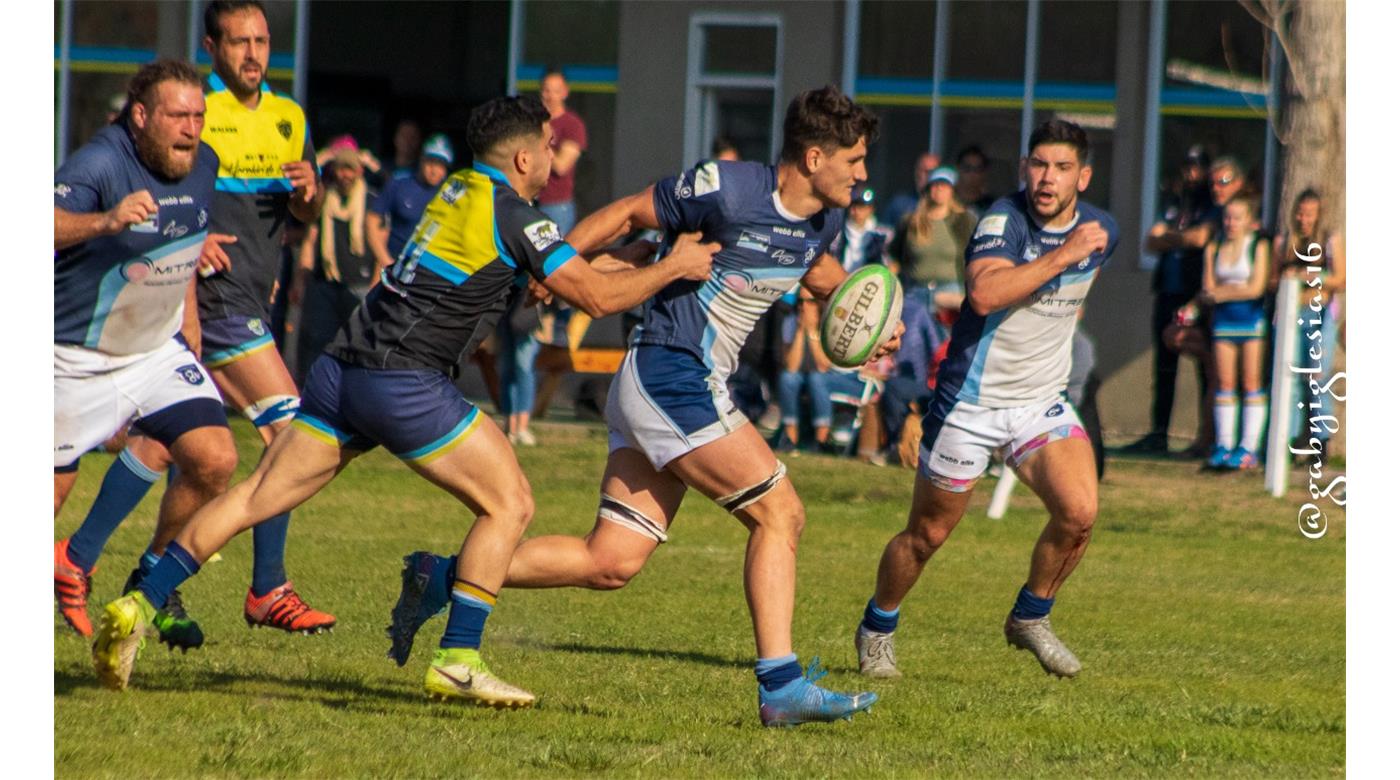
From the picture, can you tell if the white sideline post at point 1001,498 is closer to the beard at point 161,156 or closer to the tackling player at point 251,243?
the tackling player at point 251,243

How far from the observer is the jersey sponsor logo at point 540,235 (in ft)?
20.9

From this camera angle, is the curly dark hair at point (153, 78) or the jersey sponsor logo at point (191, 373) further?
the jersey sponsor logo at point (191, 373)

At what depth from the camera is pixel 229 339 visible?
324 inches

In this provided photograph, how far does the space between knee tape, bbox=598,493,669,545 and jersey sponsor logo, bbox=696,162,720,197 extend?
1.11 metres

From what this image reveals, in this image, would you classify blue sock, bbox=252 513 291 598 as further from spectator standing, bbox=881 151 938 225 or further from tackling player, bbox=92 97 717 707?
spectator standing, bbox=881 151 938 225

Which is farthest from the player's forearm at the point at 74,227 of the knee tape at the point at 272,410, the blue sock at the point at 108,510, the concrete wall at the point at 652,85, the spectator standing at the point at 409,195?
the concrete wall at the point at 652,85

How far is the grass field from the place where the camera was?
5988mm

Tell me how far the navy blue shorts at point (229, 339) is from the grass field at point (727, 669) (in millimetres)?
1113

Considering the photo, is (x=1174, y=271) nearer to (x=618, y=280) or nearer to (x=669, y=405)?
(x=669, y=405)

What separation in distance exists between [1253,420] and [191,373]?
10.1m

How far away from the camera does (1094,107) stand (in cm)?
1947

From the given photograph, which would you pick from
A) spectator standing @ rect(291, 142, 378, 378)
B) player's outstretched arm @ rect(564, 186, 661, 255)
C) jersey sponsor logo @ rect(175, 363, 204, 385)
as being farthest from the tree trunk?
jersey sponsor logo @ rect(175, 363, 204, 385)
